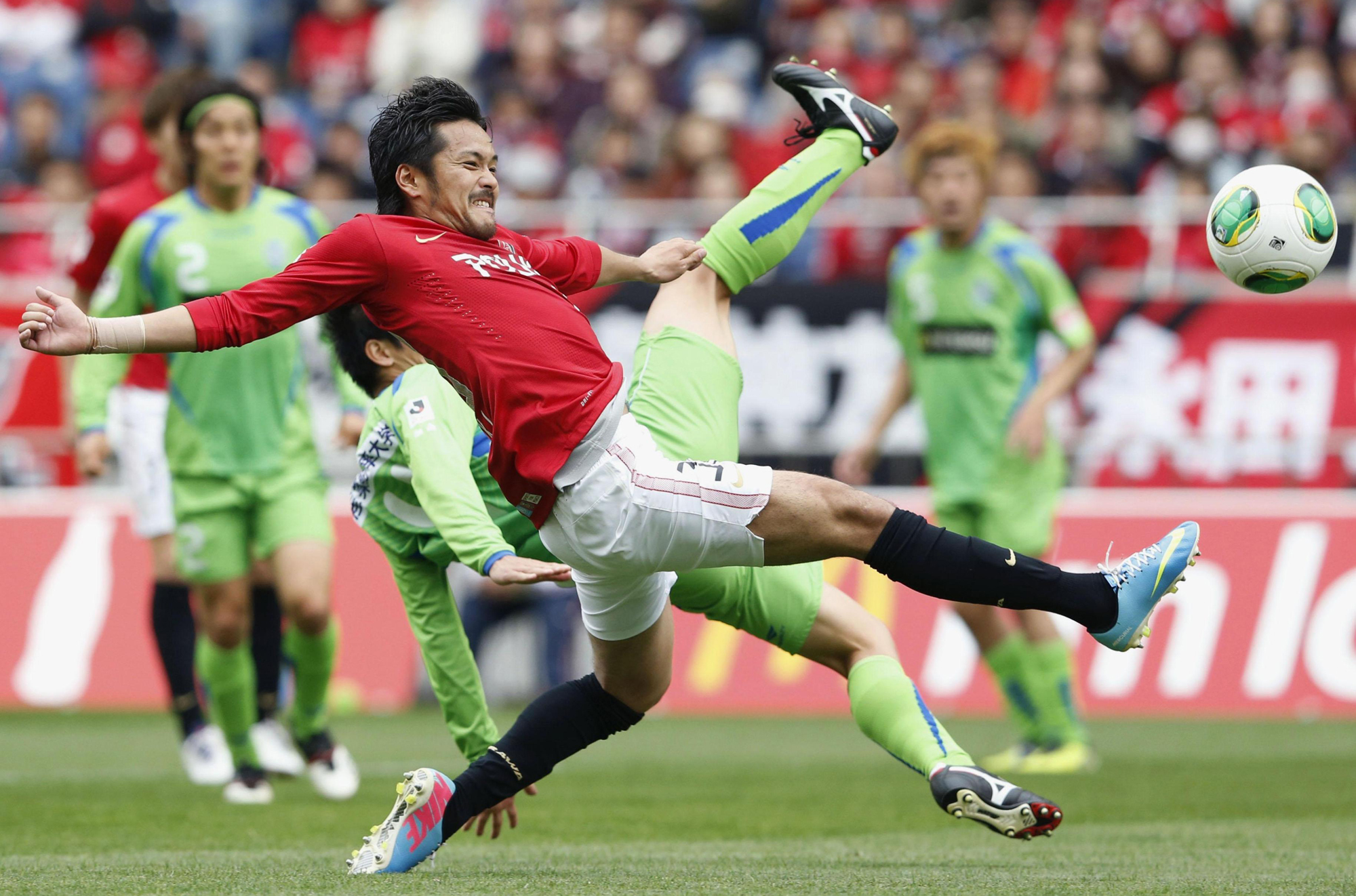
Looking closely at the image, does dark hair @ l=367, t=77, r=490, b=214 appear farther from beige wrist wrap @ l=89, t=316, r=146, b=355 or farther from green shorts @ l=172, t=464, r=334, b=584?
green shorts @ l=172, t=464, r=334, b=584

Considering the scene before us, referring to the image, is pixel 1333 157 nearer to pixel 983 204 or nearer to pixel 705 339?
pixel 983 204

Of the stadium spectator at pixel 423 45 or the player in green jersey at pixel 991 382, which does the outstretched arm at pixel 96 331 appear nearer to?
the player in green jersey at pixel 991 382

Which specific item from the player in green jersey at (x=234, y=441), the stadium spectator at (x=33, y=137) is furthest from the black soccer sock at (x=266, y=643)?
the stadium spectator at (x=33, y=137)

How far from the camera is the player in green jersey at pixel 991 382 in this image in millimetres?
8914

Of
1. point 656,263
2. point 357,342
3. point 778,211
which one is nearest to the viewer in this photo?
point 656,263

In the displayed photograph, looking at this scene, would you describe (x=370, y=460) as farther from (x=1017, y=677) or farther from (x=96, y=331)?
(x=1017, y=677)

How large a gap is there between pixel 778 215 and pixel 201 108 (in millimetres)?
2960

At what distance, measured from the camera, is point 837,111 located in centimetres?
609

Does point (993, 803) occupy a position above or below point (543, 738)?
above

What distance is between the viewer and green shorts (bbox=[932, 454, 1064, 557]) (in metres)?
9.16

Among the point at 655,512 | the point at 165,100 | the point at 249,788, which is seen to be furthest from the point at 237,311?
the point at 165,100

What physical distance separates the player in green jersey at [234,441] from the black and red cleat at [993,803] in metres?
3.48

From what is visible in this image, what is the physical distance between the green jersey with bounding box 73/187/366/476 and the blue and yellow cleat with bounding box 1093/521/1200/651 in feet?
13.4

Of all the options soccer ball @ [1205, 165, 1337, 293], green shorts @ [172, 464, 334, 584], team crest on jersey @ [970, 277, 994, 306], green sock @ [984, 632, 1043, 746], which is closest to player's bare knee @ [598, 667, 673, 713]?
soccer ball @ [1205, 165, 1337, 293]
